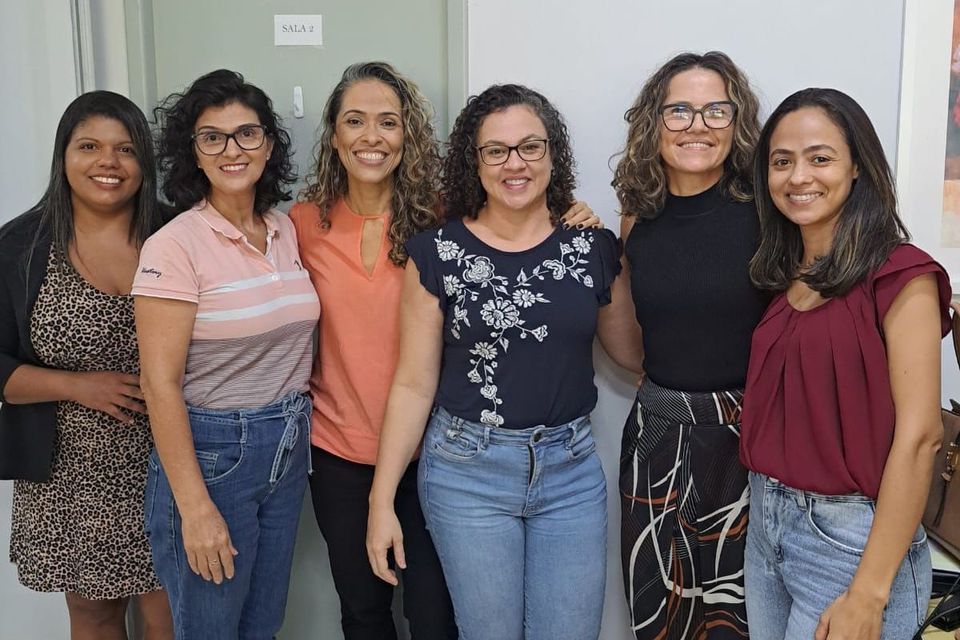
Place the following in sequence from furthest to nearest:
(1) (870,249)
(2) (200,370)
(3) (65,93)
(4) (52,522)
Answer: (3) (65,93) → (4) (52,522) → (2) (200,370) → (1) (870,249)

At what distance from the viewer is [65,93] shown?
2.06m

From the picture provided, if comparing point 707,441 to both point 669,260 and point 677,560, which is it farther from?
point 669,260

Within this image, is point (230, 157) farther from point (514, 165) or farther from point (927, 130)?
point (927, 130)

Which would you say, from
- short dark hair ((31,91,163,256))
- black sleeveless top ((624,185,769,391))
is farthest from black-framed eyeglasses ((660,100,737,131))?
short dark hair ((31,91,163,256))

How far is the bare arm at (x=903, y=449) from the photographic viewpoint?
1243 mm

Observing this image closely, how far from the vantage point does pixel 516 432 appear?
1.58 m

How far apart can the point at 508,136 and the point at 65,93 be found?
1286mm

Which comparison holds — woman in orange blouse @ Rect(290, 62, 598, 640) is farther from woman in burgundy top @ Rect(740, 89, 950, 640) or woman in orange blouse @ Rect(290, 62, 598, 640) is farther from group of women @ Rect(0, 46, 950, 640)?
woman in burgundy top @ Rect(740, 89, 950, 640)

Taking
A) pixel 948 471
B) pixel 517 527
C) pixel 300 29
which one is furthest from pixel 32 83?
pixel 948 471

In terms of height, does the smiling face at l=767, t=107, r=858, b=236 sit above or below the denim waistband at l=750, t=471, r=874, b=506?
above

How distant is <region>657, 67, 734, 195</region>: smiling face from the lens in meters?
1.61

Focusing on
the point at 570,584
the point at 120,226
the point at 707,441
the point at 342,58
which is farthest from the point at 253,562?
the point at 342,58

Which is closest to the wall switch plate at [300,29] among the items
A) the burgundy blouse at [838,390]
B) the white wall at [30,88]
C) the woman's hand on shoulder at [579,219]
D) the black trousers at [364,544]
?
the white wall at [30,88]

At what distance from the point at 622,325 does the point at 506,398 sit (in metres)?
0.42
